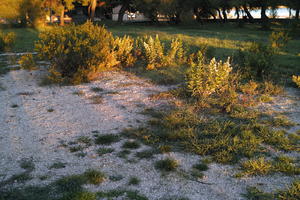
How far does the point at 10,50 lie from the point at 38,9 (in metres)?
17.2

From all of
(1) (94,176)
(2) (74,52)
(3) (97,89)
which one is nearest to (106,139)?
(1) (94,176)

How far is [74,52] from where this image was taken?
8922 millimetres

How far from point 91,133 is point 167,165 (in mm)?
1716

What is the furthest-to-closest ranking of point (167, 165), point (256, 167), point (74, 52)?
point (74, 52), point (167, 165), point (256, 167)

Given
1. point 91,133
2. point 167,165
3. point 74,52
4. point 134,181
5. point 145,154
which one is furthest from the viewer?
point 74,52

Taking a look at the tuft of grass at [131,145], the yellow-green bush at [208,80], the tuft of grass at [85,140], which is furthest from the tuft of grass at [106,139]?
the yellow-green bush at [208,80]

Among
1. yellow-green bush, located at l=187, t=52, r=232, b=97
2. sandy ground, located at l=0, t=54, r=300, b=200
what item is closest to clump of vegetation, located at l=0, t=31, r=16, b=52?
sandy ground, located at l=0, t=54, r=300, b=200

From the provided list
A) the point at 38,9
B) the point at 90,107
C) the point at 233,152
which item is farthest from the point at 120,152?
the point at 38,9

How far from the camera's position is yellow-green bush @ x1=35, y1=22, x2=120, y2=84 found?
8.70m

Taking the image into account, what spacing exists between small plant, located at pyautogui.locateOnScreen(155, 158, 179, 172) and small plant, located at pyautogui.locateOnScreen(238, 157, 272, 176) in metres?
0.92

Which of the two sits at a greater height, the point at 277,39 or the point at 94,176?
the point at 277,39

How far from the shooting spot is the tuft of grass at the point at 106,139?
5209mm

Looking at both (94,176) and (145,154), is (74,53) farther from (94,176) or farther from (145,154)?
(94,176)

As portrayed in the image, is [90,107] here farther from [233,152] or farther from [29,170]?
[233,152]
